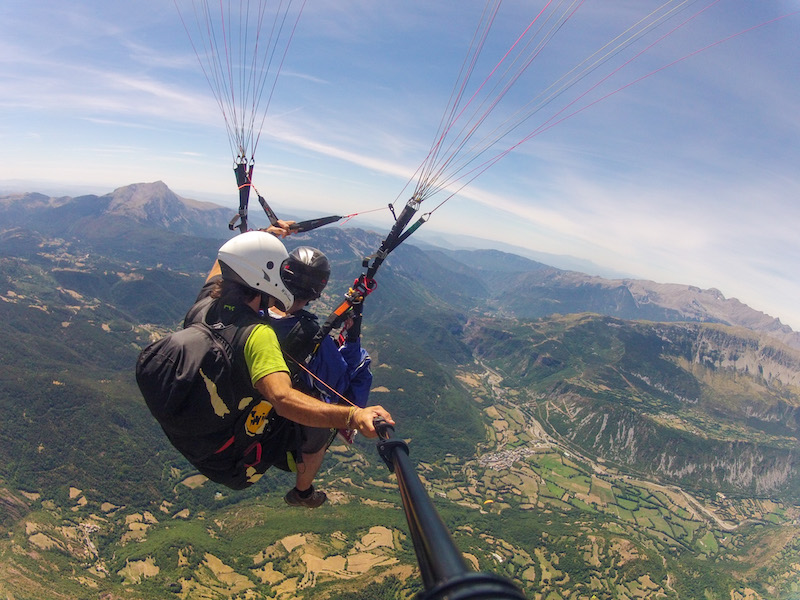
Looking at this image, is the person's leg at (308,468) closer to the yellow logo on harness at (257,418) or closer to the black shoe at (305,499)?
the black shoe at (305,499)

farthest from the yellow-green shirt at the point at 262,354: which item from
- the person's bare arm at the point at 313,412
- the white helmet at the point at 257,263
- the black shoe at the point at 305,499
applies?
the black shoe at the point at 305,499

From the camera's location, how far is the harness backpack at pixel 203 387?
3613 mm

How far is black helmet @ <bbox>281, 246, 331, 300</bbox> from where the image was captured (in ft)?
18.4

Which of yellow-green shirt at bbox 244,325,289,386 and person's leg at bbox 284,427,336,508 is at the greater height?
yellow-green shirt at bbox 244,325,289,386

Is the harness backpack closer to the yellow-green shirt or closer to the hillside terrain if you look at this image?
the yellow-green shirt

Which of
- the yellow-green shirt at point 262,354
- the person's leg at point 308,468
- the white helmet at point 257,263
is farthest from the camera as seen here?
the person's leg at point 308,468

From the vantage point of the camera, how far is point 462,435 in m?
146

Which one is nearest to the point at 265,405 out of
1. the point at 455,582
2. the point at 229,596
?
the point at 455,582

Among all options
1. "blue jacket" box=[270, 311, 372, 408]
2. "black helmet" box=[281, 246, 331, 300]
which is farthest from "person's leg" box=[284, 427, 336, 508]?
"black helmet" box=[281, 246, 331, 300]

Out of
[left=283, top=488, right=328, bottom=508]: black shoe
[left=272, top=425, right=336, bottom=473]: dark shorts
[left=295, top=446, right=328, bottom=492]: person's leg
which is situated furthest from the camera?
[left=283, top=488, right=328, bottom=508]: black shoe

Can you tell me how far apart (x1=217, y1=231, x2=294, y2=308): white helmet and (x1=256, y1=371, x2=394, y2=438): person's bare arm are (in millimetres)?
1925

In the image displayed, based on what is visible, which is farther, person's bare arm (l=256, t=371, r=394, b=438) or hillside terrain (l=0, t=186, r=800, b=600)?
hillside terrain (l=0, t=186, r=800, b=600)

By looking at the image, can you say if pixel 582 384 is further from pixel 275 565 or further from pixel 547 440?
pixel 275 565

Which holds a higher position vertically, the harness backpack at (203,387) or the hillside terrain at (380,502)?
the harness backpack at (203,387)
